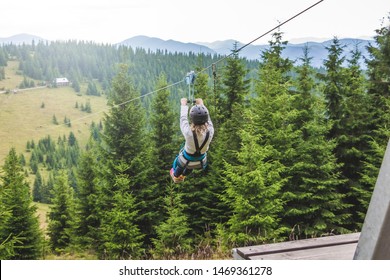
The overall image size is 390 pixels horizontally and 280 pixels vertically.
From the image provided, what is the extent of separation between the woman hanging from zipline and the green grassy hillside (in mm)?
119247

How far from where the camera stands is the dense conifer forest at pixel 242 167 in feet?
45.7

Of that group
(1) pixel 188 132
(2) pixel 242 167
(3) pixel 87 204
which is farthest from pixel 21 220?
(1) pixel 188 132

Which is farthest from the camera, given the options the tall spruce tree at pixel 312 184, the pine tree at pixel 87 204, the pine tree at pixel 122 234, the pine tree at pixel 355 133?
the pine tree at pixel 87 204

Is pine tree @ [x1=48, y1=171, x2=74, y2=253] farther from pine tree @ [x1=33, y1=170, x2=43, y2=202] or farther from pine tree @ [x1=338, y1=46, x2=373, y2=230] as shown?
pine tree @ [x1=33, y1=170, x2=43, y2=202]

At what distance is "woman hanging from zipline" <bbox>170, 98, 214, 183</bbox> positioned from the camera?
4734mm

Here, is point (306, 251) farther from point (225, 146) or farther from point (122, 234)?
point (225, 146)

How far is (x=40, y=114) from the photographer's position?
458 ft

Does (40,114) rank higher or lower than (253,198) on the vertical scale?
lower

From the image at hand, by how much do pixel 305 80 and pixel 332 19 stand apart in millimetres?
55505

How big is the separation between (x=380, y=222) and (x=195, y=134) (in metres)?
3.25

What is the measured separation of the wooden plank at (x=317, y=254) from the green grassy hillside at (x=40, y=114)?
121655mm

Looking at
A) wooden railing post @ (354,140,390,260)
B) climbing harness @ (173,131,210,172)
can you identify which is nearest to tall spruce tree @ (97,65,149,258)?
climbing harness @ (173,131,210,172)

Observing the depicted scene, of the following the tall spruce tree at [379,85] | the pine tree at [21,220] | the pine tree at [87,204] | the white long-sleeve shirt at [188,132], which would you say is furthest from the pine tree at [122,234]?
the white long-sleeve shirt at [188,132]

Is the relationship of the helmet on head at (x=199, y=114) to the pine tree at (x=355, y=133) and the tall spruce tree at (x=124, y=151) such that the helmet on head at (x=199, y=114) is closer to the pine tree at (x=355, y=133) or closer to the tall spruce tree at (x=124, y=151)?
the tall spruce tree at (x=124, y=151)
